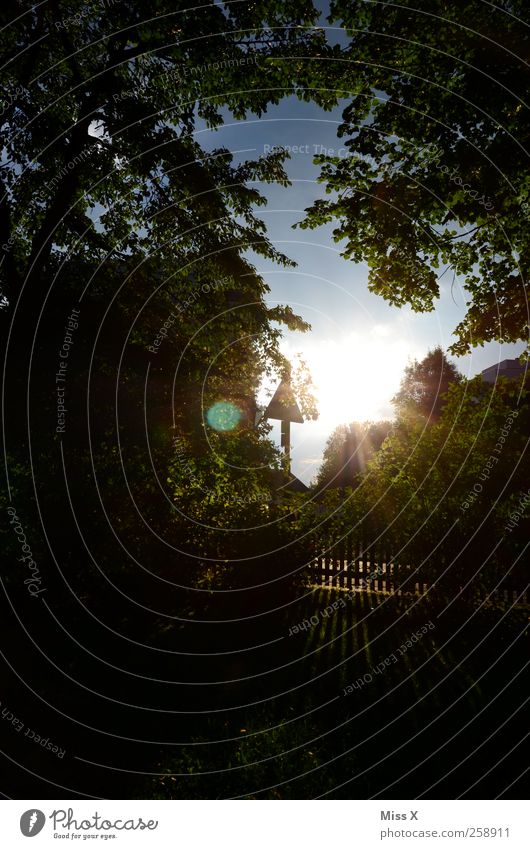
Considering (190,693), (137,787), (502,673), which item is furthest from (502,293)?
(137,787)

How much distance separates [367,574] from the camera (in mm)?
11180

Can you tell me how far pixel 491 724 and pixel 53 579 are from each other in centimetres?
932

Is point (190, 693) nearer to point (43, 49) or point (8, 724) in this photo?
point (8, 724)

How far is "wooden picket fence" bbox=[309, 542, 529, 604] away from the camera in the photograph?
10055 mm

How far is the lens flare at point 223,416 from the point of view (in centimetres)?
1078

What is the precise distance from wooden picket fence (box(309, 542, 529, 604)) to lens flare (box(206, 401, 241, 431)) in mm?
4458
